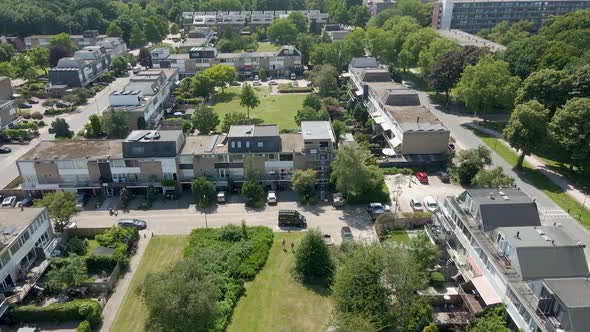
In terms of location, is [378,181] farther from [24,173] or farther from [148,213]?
[24,173]

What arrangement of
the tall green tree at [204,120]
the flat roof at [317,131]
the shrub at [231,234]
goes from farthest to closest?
the tall green tree at [204,120]
the flat roof at [317,131]
the shrub at [231,234]

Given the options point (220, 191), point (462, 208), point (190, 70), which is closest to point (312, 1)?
point (190, 70)

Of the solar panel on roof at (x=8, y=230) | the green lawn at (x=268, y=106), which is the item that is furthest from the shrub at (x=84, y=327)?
the green lawn at (x=268, y=106)

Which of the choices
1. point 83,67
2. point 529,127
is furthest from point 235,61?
point 529,127

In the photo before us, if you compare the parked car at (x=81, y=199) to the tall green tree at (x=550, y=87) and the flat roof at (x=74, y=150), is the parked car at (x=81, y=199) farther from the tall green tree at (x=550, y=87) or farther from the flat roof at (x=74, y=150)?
the tall green tree at (x=550, y=87)

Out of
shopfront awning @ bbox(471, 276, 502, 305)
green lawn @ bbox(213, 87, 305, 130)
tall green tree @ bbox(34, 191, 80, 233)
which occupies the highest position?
tall green tree @ bbox(34, 191, 80, 233)

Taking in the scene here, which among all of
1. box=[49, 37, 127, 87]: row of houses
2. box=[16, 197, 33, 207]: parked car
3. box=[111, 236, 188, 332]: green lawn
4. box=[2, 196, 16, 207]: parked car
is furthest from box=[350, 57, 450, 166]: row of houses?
box=[49, 37, 127, 87]: row of houses

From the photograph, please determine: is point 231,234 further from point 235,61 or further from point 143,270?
point 235,61

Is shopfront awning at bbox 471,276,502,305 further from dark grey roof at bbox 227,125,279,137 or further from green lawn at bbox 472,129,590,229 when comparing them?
dark grey roof at bbox 227,125,279,137
